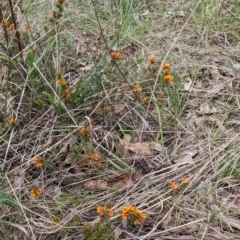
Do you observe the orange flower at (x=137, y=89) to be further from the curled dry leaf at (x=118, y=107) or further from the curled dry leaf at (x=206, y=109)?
the curled dry leaf at (x=206, y=109)

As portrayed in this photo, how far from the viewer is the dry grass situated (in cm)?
166

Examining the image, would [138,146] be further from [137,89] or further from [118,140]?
[137,89]

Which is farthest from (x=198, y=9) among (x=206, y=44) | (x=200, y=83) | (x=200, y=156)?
(x=200, y=156)

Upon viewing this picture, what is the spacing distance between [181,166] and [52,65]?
790 mm

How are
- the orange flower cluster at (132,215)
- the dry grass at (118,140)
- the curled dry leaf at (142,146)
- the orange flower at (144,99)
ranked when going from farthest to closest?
the orange flower at (144,99)
the curled dry leaf at (142,146)
the dry grass at (118,140)
the orange flower cluster at (132,215)

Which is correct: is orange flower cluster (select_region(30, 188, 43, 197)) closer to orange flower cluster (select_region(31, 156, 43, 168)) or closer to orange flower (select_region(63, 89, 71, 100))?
orange flower cluster (select_region(31, 156, 43, 168))

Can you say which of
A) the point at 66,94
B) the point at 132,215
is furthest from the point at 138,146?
the point at 132,215

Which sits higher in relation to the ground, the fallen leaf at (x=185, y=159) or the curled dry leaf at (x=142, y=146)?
the curled dry leaf at (x=142, y=146)

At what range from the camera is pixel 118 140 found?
1.96 m

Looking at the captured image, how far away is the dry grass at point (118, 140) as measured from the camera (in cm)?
166

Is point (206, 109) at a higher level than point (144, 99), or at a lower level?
lower

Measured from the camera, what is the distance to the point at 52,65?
218 centimetres

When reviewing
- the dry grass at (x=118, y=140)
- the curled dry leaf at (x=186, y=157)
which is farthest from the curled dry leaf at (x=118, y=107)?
the curled dry leaf at (x=186, y=157)

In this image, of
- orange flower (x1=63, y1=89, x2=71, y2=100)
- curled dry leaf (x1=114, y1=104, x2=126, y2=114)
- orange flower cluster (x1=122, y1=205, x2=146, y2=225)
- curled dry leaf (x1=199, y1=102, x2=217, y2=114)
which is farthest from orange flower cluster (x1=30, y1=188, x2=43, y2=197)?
curled dry leaf (x1=199, y1=102, x2=217, y2=114)
